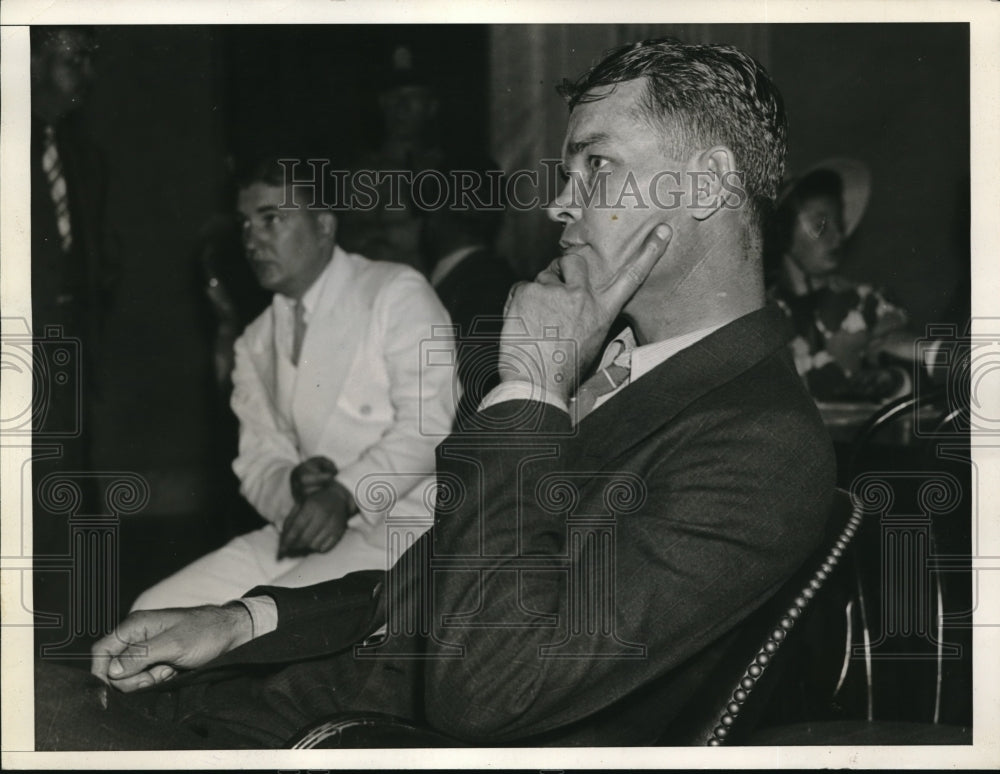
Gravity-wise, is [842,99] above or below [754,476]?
above

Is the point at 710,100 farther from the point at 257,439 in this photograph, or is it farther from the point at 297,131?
the point at 257,439

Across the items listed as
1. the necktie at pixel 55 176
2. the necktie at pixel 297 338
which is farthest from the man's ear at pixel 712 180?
the necktie at pixel 55 176

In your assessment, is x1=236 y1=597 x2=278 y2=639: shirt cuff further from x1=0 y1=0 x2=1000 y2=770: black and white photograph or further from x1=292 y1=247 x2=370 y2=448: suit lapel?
x1=292 y1=247 x2=370 y2=448: suit lapel

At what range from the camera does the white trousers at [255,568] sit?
2.20 meters

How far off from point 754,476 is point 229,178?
4.08ft

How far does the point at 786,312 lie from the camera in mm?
2199

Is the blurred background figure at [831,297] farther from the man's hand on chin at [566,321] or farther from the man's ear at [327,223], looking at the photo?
the man's ear at [327,223]

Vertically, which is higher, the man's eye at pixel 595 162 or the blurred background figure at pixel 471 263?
the man's eye at pixel 595 162

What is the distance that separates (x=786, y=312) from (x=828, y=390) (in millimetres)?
184

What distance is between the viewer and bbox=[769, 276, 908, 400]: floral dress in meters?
2.20

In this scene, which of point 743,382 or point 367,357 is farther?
point 367,357

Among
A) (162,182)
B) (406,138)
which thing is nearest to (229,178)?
(162,182)

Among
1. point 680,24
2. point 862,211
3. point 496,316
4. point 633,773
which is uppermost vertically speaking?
point 680,24

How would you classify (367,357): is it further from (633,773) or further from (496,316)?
(633,773)
